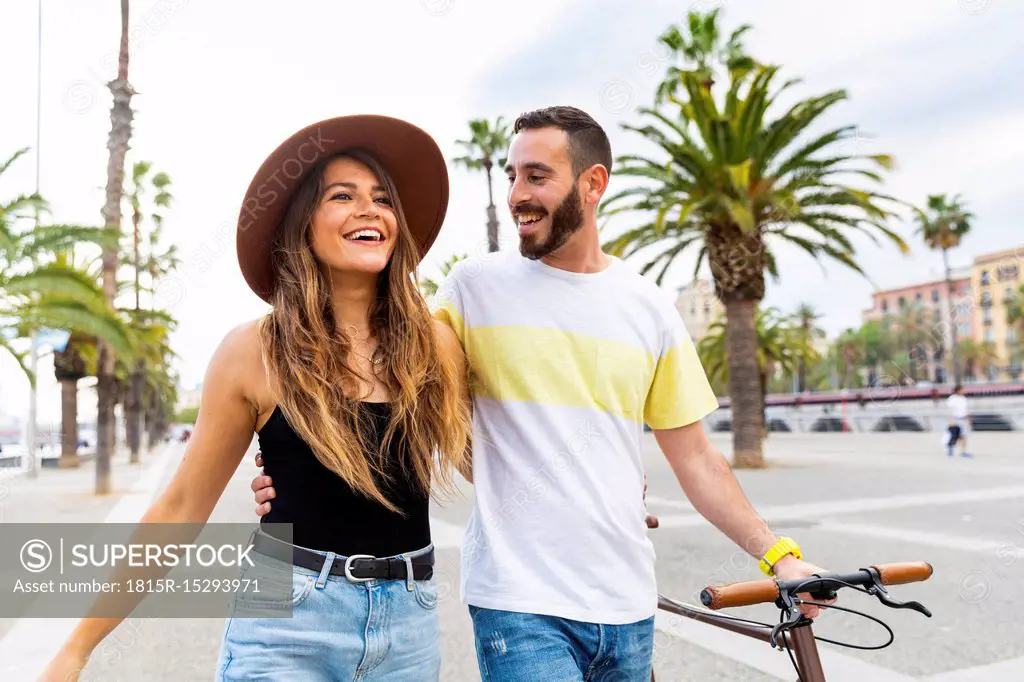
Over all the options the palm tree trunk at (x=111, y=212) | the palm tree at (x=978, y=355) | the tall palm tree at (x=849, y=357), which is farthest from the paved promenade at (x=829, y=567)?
the tall palm tree at (x=849, y=357)

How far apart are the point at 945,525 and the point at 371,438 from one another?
8.81 m

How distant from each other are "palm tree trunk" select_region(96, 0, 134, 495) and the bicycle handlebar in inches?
657

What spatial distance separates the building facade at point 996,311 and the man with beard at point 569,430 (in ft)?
244

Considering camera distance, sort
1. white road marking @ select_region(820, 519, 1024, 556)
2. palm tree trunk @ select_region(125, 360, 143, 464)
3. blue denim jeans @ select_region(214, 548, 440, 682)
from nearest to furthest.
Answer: blue denim jeans @ select_region(214, 548, 440, 682) < white road marking @ select_region(820, 519, 1024, 556) < palm tree trunk @ select_region(125, 360, 143, 464)

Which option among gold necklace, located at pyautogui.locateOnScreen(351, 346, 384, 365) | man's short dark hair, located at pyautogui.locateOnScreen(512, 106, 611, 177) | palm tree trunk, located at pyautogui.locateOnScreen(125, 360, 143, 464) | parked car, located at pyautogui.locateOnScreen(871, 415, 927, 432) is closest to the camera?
gold necklace, located at pyautogui.locateOnScreen(351, 346, 384, 365)

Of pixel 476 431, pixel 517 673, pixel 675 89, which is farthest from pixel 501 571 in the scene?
pixel 675 89

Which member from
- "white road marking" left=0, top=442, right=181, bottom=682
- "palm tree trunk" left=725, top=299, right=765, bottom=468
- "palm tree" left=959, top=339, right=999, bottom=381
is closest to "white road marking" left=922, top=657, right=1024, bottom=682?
"white road marking" left=0, top=442, right=181, bottom=682

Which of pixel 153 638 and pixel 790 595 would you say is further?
pixel 153 638

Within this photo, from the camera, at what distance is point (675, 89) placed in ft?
73.3

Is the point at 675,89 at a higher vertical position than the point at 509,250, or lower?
higher

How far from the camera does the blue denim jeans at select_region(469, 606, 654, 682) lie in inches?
73.2

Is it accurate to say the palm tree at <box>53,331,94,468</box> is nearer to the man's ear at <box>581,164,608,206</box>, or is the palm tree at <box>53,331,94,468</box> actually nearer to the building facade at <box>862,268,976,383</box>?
the man's ear at <box>581,164,608,206</box>

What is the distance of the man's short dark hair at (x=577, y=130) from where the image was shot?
87.0 inches

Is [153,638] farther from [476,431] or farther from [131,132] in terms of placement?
[131,132]
